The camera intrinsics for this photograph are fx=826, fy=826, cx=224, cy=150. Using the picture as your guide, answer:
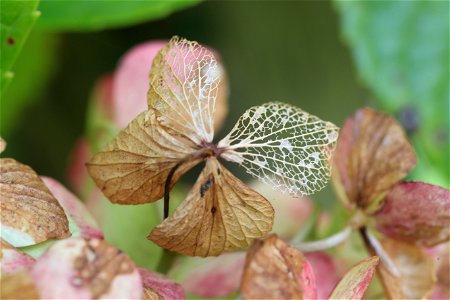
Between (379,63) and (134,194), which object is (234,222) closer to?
(134,194)

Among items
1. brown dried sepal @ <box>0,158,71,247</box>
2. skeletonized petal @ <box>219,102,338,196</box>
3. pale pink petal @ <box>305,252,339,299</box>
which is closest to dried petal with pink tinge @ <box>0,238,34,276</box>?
brown dried sepal @ <box>0,158,71,247</box>

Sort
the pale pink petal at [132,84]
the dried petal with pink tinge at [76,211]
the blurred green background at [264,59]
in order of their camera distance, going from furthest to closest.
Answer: the blurred green background at [264,59]
the pale pink petal at [132,84]
the dried petal with pink tinge at [76,211]

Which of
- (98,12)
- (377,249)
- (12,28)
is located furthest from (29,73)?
(377,249)

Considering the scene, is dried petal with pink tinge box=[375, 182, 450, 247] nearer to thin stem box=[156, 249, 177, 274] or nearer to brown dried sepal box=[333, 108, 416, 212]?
brown dried sepal box=[333, 108, 416, 212]

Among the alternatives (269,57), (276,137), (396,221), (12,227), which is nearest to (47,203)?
(12,227)

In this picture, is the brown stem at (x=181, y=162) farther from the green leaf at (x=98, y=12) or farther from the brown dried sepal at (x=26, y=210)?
the green leaf at (x=98, y=12)

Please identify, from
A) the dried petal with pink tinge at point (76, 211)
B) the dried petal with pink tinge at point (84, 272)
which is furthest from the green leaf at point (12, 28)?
the dried petal with pink tinge at point (84, 272)
